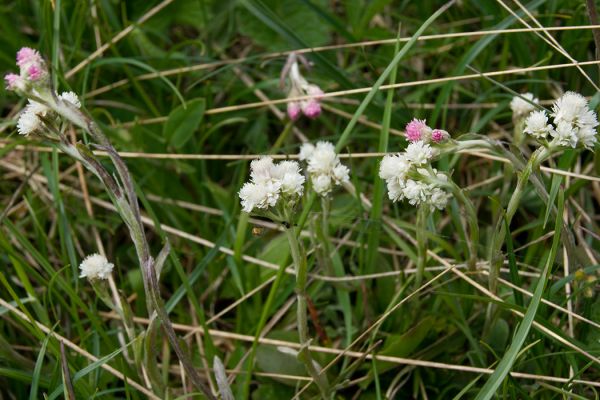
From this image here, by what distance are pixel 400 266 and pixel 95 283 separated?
2.70 feet

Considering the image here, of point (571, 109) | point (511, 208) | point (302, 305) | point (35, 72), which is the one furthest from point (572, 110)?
point (35, 72)

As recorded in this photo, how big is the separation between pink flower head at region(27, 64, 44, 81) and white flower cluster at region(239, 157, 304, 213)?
1.30 feet

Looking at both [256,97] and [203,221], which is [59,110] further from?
[256,97]

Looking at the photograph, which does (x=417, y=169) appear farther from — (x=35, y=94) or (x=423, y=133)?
(x=35, y=94)

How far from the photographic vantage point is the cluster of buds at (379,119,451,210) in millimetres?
1407

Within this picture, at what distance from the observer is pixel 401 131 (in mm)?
2131

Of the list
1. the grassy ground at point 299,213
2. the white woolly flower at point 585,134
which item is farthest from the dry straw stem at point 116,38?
the white woolly flower at point 585,134

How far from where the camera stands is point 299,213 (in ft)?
6.48

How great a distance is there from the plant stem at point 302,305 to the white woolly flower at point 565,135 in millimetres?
507

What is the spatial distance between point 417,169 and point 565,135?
268mm

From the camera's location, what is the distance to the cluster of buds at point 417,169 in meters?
1.41

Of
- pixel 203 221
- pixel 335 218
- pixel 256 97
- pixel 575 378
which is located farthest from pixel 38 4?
pixel 575 378

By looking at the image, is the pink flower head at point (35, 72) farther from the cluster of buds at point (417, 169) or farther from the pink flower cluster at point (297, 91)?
the pink flower cluster at point (297, 91)

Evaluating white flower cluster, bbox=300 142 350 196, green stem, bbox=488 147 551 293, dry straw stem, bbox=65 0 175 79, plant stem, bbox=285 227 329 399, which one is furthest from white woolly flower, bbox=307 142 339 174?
dry straw stem, bbox=65 0 175 79
